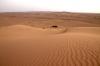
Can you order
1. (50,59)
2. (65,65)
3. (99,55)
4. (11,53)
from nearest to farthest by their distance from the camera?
(65,65)
(50,59)
(99,55)
(11,53)

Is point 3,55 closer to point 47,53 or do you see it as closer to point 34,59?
point 34,59

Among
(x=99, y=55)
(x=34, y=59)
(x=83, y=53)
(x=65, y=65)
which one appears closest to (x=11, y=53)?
(x=34, y=59)

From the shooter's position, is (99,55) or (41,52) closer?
(99,55)

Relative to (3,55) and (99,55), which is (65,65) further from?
(3,55)

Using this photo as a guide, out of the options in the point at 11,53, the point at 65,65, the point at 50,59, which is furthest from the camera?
the point at 11,53

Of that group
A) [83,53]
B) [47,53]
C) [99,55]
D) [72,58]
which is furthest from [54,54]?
[99,55]

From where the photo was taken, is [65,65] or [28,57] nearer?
[65,65]

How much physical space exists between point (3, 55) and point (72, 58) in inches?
99.9

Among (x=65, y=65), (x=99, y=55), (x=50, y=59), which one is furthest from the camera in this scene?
(x=99, y=55)

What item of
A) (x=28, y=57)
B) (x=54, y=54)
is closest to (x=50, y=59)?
(x=54, y=54)

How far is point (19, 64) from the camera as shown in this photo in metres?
4.11

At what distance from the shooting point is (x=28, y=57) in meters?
4.64

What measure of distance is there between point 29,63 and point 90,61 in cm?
194

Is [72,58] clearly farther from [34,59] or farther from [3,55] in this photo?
[3,55]
